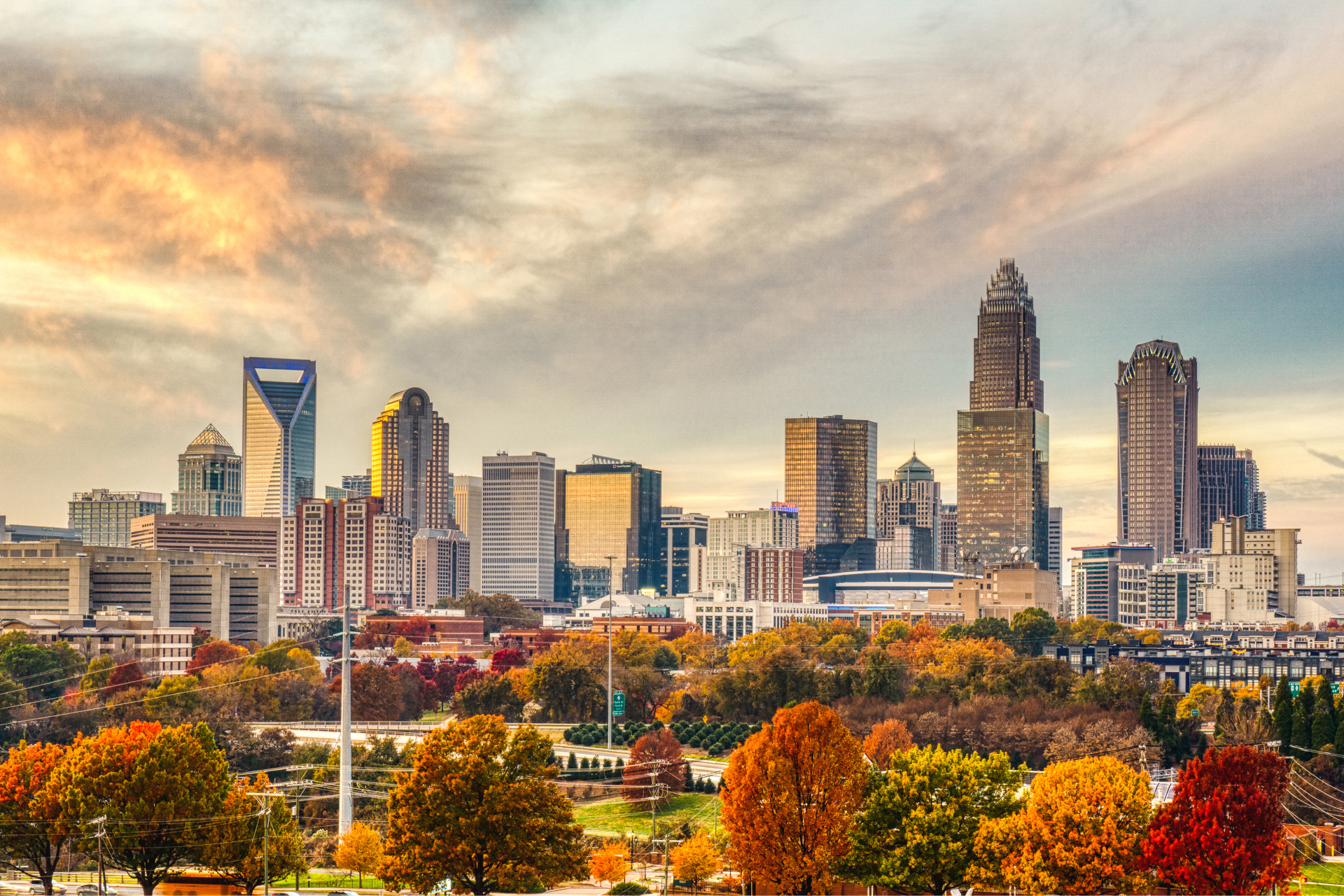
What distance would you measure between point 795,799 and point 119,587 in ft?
469

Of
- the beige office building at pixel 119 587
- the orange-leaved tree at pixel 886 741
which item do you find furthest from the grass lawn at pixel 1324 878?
the beige office building at pixel 119 587

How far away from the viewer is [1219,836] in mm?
52188

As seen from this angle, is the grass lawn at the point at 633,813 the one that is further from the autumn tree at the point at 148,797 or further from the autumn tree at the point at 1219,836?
the autumn tree at the point at 1219,836

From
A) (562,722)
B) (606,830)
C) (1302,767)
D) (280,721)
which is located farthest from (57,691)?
(1302,767)

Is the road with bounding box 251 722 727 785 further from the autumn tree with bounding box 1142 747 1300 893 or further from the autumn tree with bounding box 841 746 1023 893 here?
the autumn tree with bounding box 1142 747 1300 893

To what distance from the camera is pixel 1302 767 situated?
95.5 m

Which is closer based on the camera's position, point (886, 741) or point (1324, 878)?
point (1324, 878)

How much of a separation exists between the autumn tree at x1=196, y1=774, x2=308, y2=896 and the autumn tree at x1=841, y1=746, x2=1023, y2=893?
23482 millimetres

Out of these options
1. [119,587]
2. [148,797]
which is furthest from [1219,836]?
[119,587]

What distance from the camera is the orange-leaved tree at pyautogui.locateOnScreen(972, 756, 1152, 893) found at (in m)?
52.9

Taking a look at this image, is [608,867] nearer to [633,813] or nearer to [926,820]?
[926,820]

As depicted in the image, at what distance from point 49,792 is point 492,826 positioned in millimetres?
22386

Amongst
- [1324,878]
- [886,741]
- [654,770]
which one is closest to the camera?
[1324,878]

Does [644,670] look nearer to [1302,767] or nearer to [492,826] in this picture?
[1302,767]
